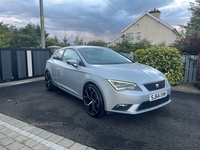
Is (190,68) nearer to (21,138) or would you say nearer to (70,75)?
(70,75)

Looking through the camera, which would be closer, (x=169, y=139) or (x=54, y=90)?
(x=169, y=139)

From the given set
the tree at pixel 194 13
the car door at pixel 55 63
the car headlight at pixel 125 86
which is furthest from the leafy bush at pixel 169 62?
the tree at pixel 194 13

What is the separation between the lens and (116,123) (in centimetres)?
285

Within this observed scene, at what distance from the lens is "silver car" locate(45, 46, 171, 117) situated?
8.47 ft

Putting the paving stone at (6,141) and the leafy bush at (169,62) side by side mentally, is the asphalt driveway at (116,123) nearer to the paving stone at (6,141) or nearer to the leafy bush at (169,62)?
the paving stone at (6,141)

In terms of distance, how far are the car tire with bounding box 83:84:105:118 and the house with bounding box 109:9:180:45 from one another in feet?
58.0

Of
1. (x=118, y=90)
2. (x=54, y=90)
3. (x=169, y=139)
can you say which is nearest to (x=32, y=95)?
(x=54, y=90)

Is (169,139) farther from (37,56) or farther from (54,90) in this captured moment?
(37,56)

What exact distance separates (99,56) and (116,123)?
64.2 inches

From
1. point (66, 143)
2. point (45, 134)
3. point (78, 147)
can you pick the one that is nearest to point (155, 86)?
point (78, 147)

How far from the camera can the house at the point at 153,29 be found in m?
20.8

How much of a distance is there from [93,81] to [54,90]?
267cm

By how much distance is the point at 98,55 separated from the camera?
3689 mm

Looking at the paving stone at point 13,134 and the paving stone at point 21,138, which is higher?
the paving stone at point 21,138
